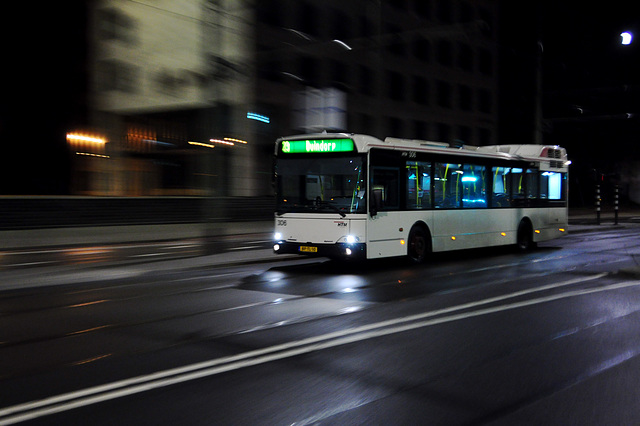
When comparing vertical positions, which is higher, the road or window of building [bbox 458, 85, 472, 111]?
window of building [bbox 458, 85, 472, 111]

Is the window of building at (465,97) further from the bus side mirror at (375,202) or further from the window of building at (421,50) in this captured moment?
the bus side mirror at (375,202)

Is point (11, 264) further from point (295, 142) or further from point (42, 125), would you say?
point (42, 125)

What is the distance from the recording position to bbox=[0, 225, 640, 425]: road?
4.68 m

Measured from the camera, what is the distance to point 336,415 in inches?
179

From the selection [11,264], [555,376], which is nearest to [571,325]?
[555,376]

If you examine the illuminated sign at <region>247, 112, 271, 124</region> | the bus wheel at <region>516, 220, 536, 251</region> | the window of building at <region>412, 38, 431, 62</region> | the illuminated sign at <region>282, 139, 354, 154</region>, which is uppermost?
the window of building at <region>412, 38, 431, 62</region>

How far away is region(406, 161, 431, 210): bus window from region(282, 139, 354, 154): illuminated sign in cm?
180

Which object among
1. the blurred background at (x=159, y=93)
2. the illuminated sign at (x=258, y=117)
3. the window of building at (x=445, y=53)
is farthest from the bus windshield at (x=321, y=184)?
the window of building at (x=445, y=53)

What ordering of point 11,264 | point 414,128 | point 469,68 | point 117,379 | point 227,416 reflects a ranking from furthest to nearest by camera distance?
point 469,68, point 414,128, point 11,264, point 117,379, point 227,416

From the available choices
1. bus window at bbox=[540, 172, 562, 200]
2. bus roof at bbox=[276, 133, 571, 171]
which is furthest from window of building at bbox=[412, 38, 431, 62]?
bus window at bbox=[540, 172, 562, 200]

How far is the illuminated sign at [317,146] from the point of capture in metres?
13.5

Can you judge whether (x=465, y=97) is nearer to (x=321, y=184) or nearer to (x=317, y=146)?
(x=317, y=146)

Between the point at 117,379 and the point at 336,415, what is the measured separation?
6.53 feet

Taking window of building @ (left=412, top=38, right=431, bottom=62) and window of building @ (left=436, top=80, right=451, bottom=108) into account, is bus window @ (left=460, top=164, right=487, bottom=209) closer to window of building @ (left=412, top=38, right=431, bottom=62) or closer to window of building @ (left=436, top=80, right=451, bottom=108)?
window of building @ (left=412, top=38, right=431, bottom=62)
